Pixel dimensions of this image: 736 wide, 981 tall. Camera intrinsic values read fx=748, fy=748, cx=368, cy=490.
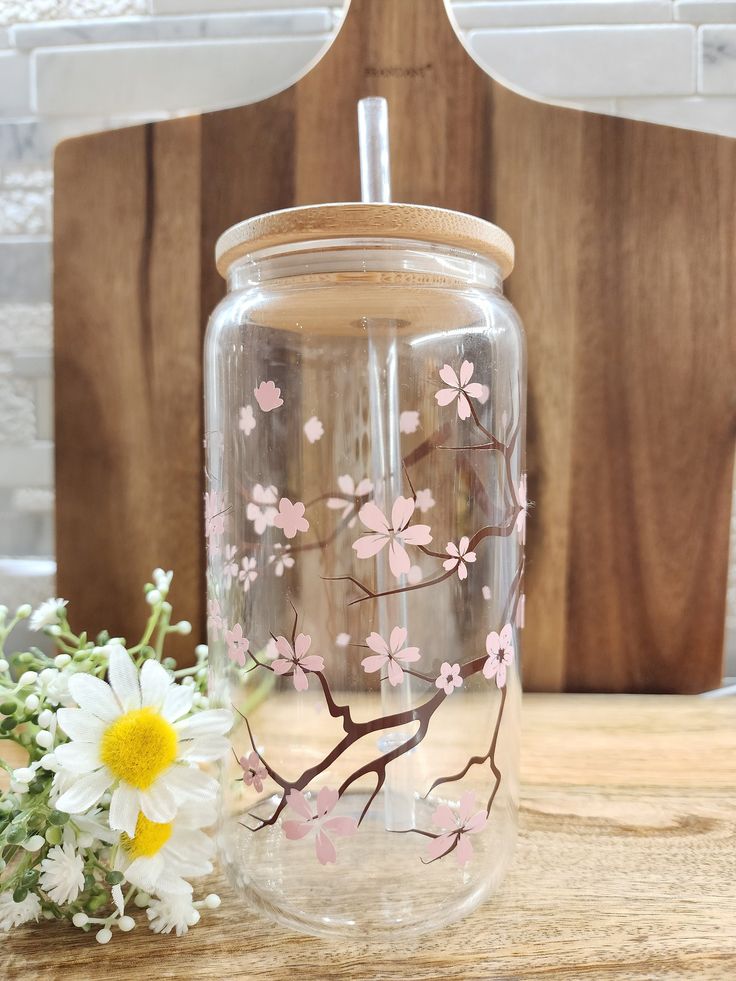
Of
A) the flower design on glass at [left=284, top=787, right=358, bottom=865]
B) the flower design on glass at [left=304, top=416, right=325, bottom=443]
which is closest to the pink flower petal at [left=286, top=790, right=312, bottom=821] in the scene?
the flower design on glass at [left=284, top=787, right=358, bottom=865]

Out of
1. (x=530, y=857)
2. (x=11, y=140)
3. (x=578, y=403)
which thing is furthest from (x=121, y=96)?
(x=530, y=857)

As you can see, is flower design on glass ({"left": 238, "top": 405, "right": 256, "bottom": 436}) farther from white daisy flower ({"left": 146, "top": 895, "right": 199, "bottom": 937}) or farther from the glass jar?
white daisy flower ({"left": 146, "top": 895, "right": 199, "bottom": 937})

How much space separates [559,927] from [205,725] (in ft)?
0.68

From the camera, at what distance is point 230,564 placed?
45cm

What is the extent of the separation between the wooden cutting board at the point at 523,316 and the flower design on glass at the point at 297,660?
1.17 ft

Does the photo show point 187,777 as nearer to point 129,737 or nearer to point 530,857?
point 129,737

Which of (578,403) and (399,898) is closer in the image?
(399,898)

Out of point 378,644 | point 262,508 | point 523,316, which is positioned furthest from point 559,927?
point 523,316

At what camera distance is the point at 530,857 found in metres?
0.45

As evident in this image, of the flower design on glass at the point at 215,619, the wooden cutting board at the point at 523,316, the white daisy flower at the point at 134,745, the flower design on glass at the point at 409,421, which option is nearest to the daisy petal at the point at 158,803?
the white daisy flower at the point at 134,745

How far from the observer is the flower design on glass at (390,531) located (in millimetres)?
406

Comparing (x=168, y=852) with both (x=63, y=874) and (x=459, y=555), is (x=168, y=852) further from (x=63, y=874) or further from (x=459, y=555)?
(x=459, y=555)

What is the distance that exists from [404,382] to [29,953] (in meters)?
0.35

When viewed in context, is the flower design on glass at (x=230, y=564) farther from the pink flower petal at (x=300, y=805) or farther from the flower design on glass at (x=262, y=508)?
the pink flower petal at (x=300, y=805)
